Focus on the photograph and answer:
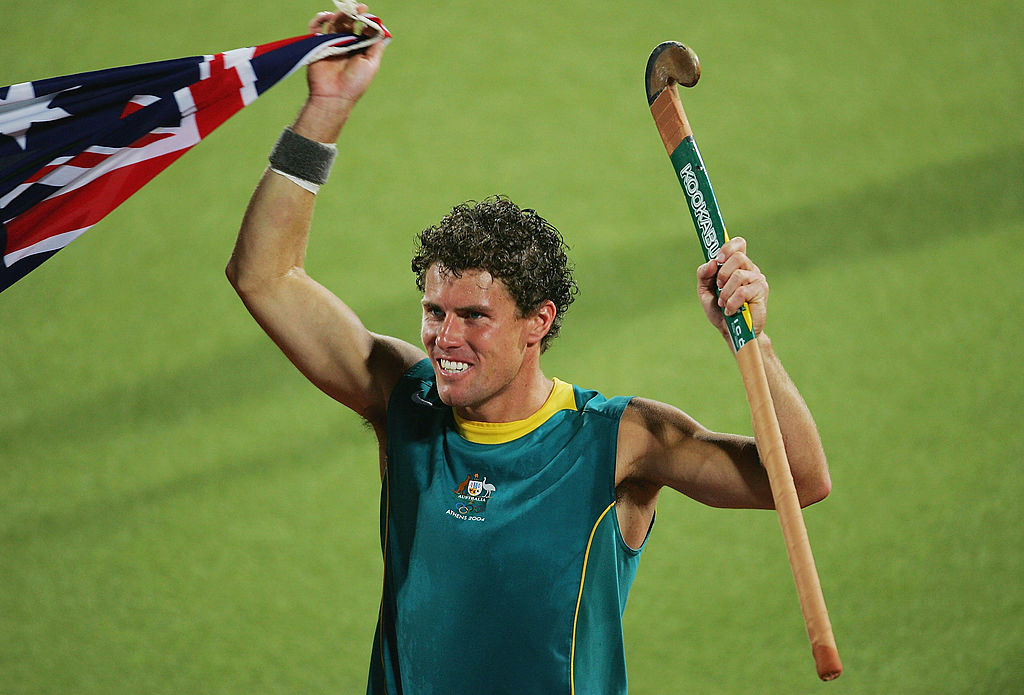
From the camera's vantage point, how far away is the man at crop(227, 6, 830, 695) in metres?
1.98

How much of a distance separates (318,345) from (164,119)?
0.54 meters

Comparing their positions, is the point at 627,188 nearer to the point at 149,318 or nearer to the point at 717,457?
the point at 149,318

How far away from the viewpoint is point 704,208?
187 cm

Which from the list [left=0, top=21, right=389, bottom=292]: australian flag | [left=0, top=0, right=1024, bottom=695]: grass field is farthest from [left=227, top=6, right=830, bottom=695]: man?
[left=0, top=0, right=1024, bottom=695]: grass field

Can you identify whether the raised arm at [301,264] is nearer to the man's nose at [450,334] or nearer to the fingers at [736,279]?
the man's nose at [450,334]

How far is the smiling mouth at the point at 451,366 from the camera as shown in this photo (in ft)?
6.64

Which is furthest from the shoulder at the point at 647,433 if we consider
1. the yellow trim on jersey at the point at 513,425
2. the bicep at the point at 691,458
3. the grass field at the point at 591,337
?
the grass field at the point at 591,337

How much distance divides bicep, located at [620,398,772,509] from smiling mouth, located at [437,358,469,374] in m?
0.31

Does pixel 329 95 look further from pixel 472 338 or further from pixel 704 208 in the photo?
pixel 704 208

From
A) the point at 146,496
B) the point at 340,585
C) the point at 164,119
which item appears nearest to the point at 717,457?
the point at 164,119

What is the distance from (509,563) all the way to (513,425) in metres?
0.26

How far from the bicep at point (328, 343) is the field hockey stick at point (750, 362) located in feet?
2.23

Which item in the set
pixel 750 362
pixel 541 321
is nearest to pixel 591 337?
pixel 541 321

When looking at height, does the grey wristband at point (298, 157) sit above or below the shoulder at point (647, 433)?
above
